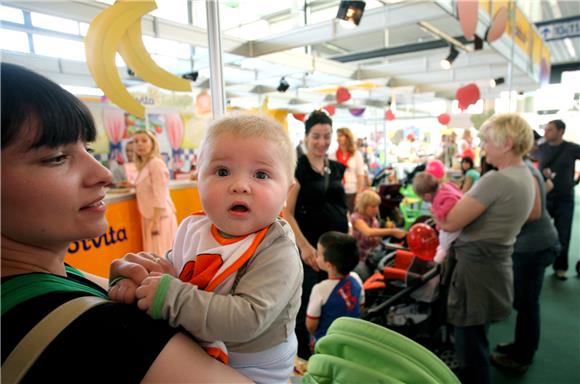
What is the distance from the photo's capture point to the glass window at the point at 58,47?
4.93 metres

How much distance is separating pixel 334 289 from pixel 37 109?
1.91m

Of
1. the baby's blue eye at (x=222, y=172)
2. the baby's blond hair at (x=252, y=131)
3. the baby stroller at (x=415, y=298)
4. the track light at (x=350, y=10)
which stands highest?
the track light at (x=350, y=10)

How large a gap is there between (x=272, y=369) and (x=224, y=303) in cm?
26

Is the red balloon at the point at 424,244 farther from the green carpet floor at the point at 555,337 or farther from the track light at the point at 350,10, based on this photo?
the track light at the point at 350,10

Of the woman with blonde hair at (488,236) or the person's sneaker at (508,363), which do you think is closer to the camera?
the woman with blonde hair at (488,236)

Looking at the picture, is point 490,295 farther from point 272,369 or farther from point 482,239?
point 272,369

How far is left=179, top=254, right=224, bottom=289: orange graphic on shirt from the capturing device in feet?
2.42

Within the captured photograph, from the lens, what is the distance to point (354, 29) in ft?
12.5

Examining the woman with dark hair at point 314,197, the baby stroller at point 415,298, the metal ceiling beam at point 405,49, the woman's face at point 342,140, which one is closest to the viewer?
the woman with dark hair at point 314,197

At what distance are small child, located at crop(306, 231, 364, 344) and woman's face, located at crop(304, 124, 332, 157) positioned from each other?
1.95ft

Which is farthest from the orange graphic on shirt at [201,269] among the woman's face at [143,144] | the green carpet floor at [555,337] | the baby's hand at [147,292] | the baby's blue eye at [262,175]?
the woman's face at [143,144]

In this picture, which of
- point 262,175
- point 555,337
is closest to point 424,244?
point 555,337

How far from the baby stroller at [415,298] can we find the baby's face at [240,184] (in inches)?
83.7

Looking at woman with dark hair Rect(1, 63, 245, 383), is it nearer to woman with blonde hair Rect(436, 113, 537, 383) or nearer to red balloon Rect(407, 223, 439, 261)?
woman with blonde hair Rect(436, 113, 537, 383)
